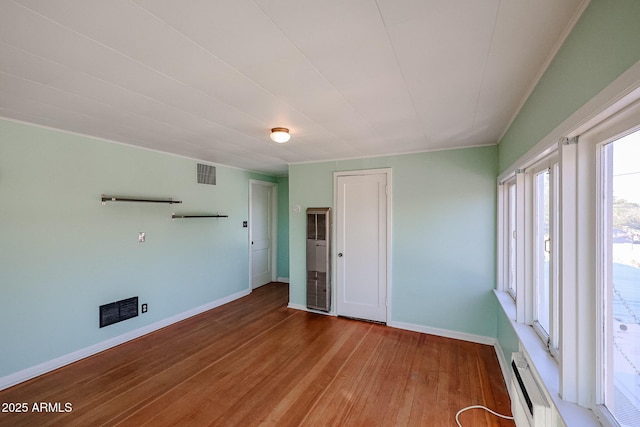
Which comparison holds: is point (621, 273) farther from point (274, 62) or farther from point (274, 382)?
point (274, 382)

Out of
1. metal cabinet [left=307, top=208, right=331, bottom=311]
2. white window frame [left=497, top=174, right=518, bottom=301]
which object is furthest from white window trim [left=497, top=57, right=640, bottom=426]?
metal cabinet [left=307, top=208, right=331, bottom=311]

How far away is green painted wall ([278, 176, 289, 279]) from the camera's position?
6168 mm

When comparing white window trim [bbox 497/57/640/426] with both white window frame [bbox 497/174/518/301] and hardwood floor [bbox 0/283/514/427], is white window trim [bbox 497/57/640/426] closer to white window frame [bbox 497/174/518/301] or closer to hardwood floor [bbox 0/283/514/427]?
hardwood floor [bbox 0/283/514/427]

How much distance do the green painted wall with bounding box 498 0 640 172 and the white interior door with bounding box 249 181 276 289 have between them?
4.59 m

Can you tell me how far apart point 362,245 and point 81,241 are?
10.9 ft

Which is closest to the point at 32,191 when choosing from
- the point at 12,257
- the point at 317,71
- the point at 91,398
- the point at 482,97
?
the point at 12,257

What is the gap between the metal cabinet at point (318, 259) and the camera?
4211 mm

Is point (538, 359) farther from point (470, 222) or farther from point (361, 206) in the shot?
point (361, 206)

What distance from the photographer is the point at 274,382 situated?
2559 mm

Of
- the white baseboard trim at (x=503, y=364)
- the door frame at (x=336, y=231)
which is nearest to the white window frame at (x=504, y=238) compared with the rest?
the white baseboard trim at (x=503, y=364)

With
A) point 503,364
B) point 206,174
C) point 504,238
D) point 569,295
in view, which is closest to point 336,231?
point 504,238

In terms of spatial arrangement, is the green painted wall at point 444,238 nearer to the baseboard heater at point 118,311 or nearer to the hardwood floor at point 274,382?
the hardwood floor at point 274,382

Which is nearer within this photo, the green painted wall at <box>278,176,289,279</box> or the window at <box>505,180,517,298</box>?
the window at <box>505,180,517,298</box>

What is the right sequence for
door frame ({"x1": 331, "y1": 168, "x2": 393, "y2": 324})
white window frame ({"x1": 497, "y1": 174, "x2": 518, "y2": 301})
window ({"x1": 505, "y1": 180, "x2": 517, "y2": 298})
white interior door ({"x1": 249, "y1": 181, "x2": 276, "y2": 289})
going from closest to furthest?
window ({"x1": 505, "y1": 180, "x2": 517, "y2": 298})
white window frame ({"x1": 497, "y1": 174, "x2": 518, "y2": 301})
door frame ({"x1": 331, "y1": 168, "x2": 393, "y2": 324})
white interior door ({"x1": 249, "y1": 181, "x2": 276, "y2": 289})
